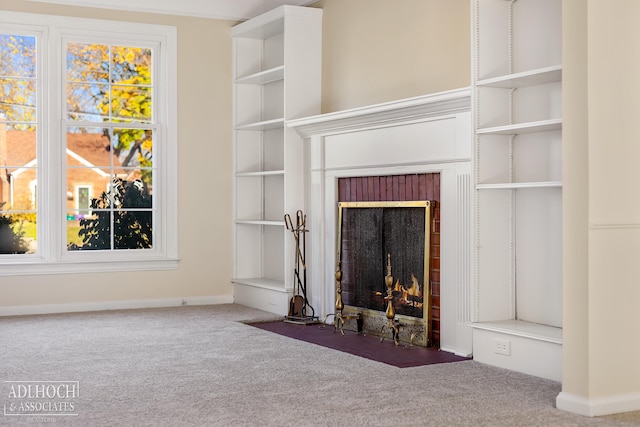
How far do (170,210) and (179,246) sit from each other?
1.22 feet

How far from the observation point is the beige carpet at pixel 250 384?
158 inches

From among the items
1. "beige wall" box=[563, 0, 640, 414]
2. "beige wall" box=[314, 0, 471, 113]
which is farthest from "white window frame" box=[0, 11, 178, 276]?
"beige wall" box=[563, 0, 640, 414]

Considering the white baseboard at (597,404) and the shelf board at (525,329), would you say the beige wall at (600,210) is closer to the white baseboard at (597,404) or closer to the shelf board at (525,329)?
the white baseboard at (597,404)

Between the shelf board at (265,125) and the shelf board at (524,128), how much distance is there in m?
2.86

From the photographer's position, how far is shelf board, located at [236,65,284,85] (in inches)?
306

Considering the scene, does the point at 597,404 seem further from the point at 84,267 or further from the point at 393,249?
the point at 84,267

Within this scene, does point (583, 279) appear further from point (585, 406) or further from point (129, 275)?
point (129, 275)

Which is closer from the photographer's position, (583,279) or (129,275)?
(583,279)

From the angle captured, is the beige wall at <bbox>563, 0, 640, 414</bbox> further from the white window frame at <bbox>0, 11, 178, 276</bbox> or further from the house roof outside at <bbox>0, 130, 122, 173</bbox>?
the house roof outside at <bbox>0, 130, 122, 173</bbox>

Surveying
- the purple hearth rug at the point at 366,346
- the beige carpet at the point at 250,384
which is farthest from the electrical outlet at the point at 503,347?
the purple hearth rug at the point at 366,346

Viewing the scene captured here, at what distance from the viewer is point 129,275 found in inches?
321

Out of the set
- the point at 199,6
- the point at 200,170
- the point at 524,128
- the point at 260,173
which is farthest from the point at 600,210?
the point at 199,6

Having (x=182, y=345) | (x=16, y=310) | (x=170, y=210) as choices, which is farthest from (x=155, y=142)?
(x=182, y=345)

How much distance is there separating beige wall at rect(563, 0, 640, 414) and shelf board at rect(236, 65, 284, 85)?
153 inches
